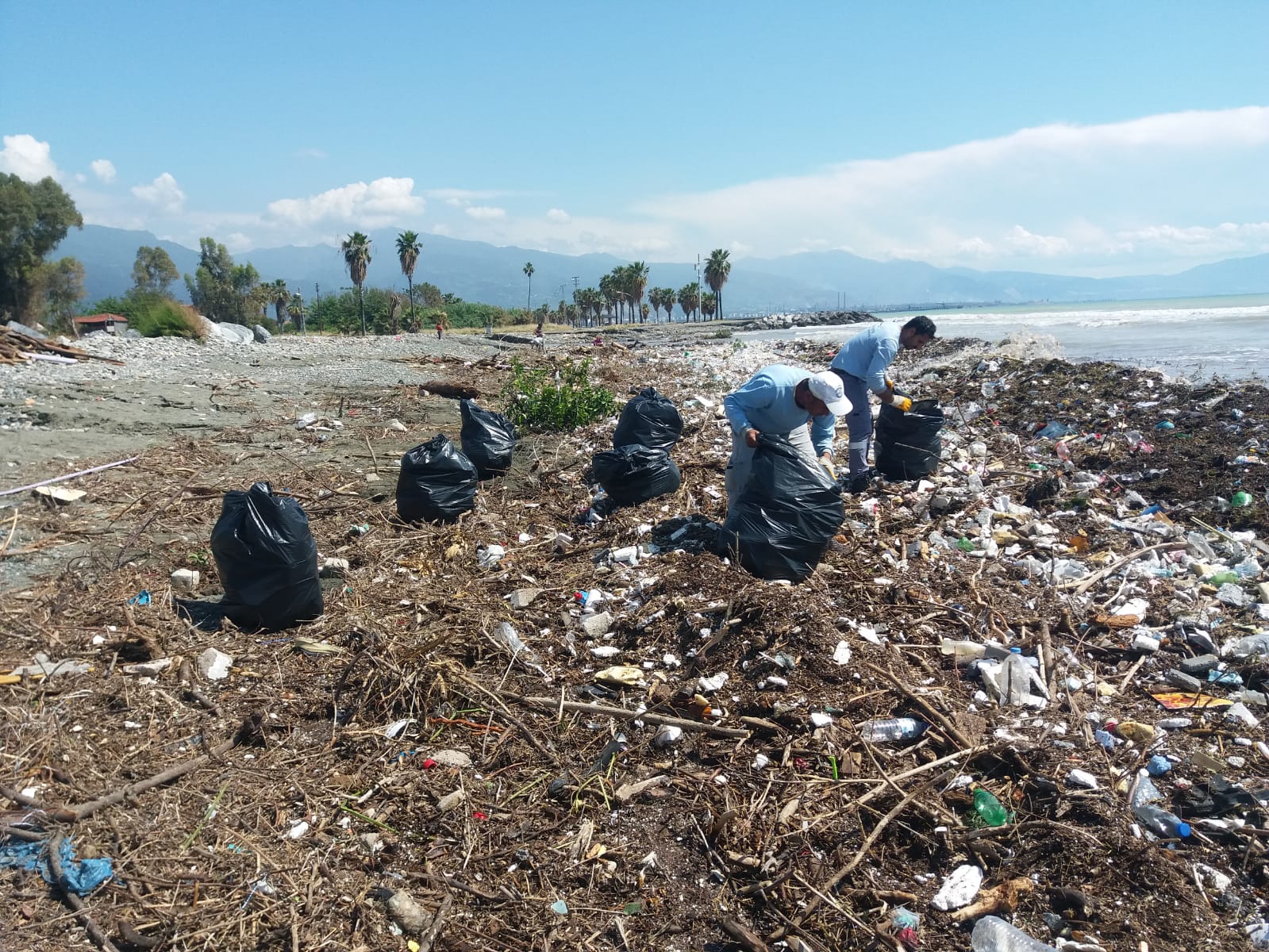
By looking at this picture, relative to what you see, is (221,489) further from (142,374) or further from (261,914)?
(142,374)

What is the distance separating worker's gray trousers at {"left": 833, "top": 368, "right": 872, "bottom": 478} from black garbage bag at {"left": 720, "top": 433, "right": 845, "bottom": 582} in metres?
1.80

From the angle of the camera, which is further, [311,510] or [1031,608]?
[311,510]

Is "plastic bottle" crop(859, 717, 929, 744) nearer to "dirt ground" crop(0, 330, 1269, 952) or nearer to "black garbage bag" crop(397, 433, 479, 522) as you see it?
"dirt ground" crop(0, 330, 1269, 952)

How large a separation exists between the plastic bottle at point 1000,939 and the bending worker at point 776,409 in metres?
2.57

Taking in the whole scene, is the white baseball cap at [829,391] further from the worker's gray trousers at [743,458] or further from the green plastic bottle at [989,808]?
the green plastic bottle at [989,808]

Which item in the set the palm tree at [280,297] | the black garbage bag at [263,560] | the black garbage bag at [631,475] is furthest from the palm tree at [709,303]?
the black garbage bag at [263,560]

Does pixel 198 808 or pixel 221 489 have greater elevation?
pixel 221 489

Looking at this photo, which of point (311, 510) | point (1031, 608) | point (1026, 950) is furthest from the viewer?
point (311, 510)

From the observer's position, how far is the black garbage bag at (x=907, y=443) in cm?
577

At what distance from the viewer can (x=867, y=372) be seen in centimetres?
563

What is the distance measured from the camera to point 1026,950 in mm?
1937

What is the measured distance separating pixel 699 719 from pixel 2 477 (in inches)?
239

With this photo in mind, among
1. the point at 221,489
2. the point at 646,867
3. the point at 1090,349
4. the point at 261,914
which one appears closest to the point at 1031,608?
the point at 646,867

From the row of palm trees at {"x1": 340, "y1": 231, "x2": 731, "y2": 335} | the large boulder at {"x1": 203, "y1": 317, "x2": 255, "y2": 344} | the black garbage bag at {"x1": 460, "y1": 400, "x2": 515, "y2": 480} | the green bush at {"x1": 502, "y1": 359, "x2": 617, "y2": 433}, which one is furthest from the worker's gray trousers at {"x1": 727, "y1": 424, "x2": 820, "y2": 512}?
the row of palm trees at {"x1": 340, "y1": 231, "x2": 731, "y2": 335}
